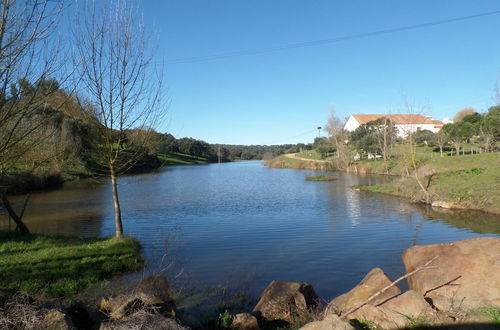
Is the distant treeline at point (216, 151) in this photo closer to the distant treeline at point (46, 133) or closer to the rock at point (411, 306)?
the distant treeline at point (46, 133)

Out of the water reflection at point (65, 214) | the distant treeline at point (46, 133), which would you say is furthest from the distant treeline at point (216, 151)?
the distant treeline at point (46, 133)

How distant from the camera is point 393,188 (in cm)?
2930

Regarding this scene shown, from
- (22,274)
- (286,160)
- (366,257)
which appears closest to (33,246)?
(22,274)

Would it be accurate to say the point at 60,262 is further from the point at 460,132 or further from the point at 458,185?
the point at 460,132

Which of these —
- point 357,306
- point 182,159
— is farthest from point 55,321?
point 182,159

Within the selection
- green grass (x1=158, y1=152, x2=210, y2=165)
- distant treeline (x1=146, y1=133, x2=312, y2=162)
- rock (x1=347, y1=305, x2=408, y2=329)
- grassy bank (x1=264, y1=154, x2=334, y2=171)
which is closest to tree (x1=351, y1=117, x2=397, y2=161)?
grassy bank (x1=264, y1=154, x2=334, y2=171)

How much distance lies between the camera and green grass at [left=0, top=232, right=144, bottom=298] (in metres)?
8.44

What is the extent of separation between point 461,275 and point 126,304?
21.4 ft

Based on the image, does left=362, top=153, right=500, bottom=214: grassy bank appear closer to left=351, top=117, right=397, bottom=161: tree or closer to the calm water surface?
the calm water surface

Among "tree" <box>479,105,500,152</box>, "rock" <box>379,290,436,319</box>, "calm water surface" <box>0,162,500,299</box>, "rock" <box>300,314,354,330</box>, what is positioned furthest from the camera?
"tree" <box>479,105,500,152</box>

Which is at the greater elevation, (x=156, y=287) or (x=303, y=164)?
(x=303, y=164)

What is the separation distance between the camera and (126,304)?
5121 mm

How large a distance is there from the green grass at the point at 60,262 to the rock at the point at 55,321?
11.5 ft

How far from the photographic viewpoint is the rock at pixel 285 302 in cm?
690
